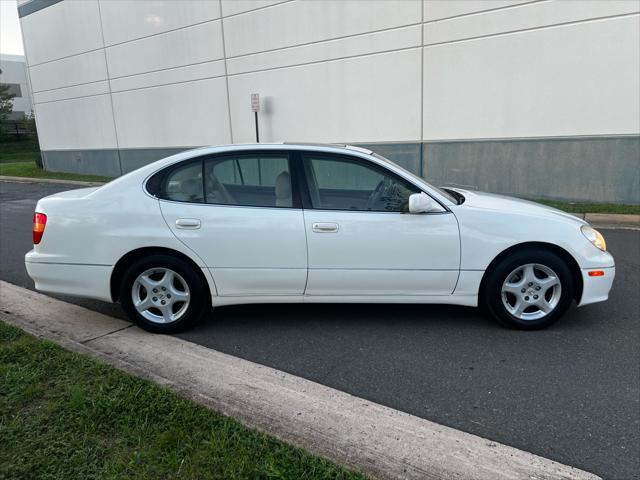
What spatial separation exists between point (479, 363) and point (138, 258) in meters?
2.83

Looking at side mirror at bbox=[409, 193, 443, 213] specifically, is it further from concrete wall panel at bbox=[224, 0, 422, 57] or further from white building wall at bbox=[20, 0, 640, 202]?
concrete wall panel at bbox=[224, 0, 422, 57]

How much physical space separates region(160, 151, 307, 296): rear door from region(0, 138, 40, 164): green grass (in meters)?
39.8

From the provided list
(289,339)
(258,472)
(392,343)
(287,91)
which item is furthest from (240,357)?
(287,91)

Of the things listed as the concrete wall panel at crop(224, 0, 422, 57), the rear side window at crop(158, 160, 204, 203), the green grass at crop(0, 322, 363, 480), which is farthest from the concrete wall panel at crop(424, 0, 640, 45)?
the green grass at crop(0, 322, 363, 480)

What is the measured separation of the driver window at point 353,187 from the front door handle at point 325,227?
6.2 inches

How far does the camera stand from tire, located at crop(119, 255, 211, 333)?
388cm

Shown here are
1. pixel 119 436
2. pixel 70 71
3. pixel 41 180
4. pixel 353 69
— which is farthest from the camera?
pixel 70 71

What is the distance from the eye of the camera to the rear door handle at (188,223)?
3.82m

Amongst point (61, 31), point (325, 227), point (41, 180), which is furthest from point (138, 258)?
point (61, 31)

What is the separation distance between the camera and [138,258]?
3918 mm

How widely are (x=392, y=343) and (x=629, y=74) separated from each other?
334 inches

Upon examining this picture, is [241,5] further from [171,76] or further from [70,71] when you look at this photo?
[70,71]

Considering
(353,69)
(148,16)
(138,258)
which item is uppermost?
(148,16)

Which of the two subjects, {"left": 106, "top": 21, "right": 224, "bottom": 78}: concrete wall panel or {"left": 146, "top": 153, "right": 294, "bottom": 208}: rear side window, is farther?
{"left": 106, "top": 21, "right": 224, "bottom": 78}: concrete wall panel
